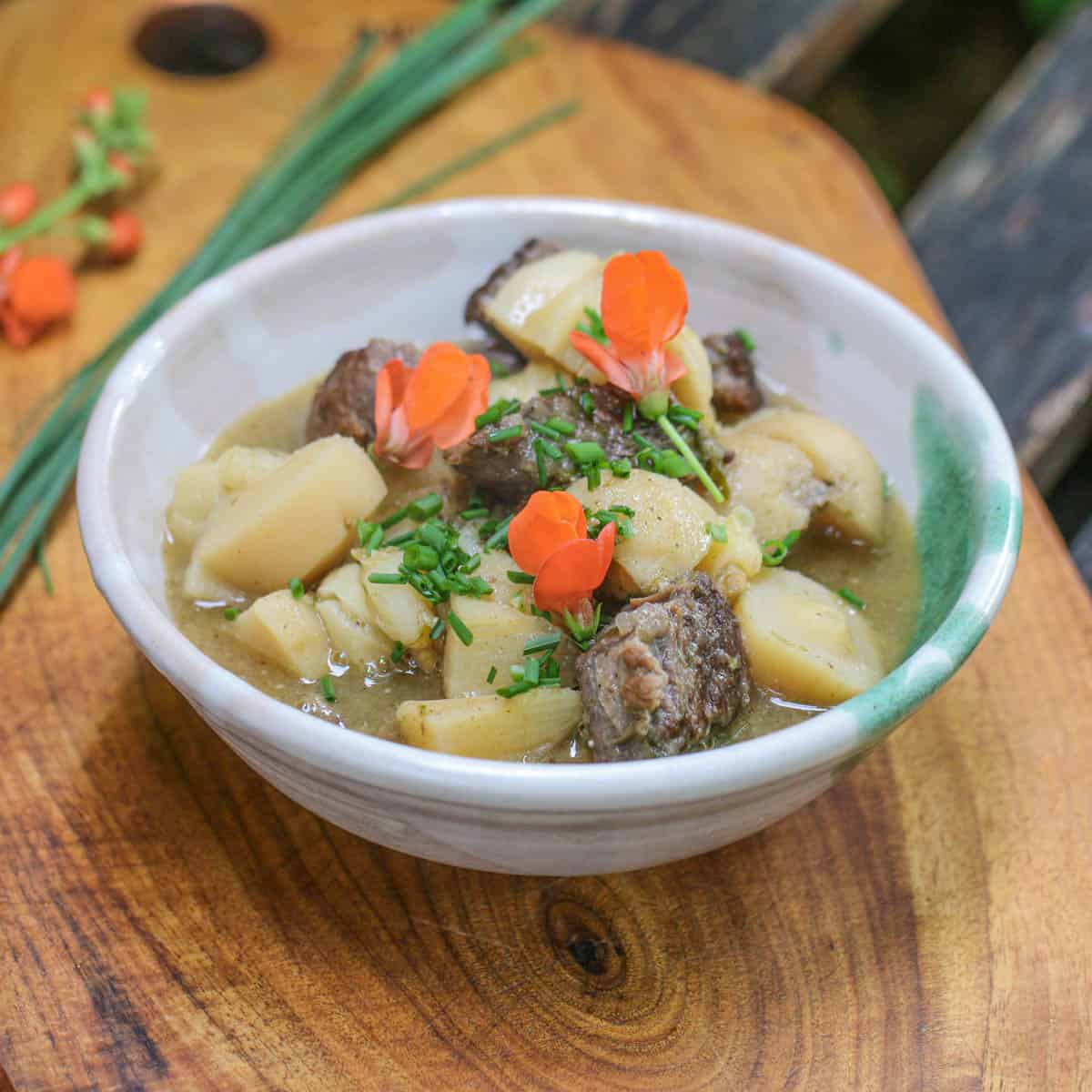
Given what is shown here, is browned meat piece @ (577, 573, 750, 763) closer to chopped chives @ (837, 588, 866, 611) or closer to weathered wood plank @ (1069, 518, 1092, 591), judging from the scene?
chopped chives @ (837, 588, 866, 611)

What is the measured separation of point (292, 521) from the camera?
6.04 ft

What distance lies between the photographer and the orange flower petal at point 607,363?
1916 mm

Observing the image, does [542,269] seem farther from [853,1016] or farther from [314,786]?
[853,1016]

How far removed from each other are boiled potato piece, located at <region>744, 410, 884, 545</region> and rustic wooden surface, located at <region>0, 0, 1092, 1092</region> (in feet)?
0.99

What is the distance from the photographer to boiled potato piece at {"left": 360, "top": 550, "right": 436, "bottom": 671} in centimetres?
177

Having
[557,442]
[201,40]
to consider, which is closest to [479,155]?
[201,40]

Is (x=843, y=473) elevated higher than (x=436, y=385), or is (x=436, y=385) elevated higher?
(x=843, y=473)

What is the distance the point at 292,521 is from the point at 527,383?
17.8 inches

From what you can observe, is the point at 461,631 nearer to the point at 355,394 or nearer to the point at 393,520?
the point at 393,520

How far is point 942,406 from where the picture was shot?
2.05m

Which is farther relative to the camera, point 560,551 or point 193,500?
point 193,500

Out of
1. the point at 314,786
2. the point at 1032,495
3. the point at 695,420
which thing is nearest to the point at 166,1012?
the point at 314,786

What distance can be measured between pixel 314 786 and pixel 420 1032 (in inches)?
13.4

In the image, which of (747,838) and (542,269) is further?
(542,269)
